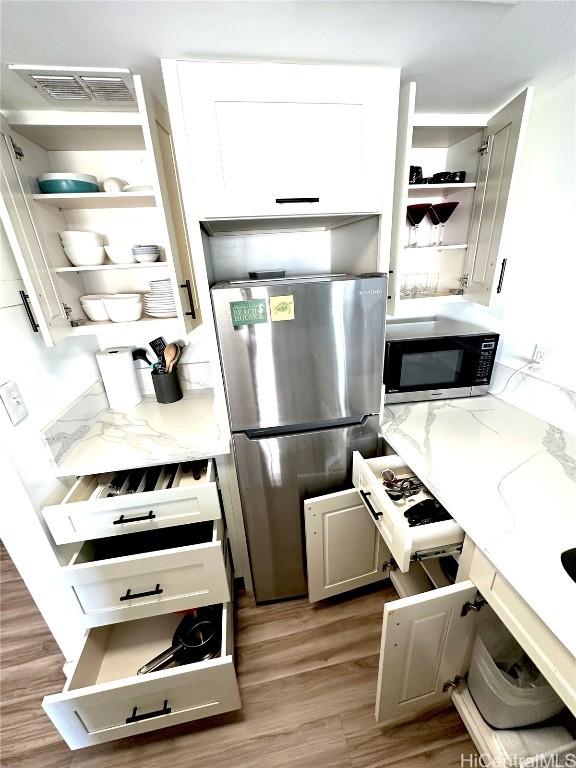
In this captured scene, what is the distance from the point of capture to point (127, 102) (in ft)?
3.52

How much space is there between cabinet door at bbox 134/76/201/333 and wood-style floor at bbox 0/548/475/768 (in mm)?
1473

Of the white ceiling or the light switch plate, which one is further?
the light switch plate

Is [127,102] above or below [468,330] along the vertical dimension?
above

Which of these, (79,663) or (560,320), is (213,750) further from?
(560,320)

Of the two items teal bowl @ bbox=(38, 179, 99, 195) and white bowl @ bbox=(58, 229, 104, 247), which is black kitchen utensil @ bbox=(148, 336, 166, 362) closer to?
white bowl @ bbox=(58, 229, 104, 247)

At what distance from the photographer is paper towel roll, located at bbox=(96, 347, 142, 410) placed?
1.48 meters

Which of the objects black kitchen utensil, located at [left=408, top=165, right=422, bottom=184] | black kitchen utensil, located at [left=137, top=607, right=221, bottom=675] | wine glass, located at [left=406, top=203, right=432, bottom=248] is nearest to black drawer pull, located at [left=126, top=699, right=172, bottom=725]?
black kitchen utensil, located at [left=137, top=607, right=221, bottom=675]

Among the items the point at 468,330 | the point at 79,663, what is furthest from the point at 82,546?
the point at 468,330

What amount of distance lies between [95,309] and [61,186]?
1.43 ft

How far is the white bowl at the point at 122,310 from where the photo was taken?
125cm

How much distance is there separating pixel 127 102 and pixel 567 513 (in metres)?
1.91

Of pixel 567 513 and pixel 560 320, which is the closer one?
pixel 567 513

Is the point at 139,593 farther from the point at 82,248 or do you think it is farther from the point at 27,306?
the point at 82,248

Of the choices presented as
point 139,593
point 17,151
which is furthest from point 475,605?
point 17,151
